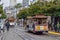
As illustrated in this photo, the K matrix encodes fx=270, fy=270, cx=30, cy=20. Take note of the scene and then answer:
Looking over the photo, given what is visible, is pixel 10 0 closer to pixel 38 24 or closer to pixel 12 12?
pixel 12 12

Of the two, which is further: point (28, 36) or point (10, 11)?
point (10, 11)

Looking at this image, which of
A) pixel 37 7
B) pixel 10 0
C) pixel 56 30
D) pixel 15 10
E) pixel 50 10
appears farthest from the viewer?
pixel 10 0

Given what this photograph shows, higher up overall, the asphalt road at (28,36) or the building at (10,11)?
the asphalt road at (28,36)

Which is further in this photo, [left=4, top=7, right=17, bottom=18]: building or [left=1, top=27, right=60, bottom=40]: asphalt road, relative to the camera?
[left=4, top=7, right=17, bottom=18]: building

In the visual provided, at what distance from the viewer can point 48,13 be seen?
166 feet

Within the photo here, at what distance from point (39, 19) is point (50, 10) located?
11081mm

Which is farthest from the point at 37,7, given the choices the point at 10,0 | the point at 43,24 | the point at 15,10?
the point at 10,0

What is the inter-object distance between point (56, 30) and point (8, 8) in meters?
111

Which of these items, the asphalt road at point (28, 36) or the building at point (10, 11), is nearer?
the asphalt road at point (28, 36)

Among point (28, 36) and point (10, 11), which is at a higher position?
point (28, 36)

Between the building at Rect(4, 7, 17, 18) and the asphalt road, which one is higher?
the asphalt road

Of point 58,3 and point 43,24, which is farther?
point 58,3

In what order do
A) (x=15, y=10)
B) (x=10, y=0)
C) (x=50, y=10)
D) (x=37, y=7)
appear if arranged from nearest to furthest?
(x=50, y=10) → (x=37, y=7) → (x=15, y=10) → (x=10, y=0)

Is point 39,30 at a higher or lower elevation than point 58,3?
lower
